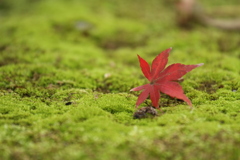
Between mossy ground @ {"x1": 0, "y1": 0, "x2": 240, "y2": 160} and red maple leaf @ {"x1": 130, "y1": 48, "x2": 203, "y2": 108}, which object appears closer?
mossy ground @ {"x1": 0, "y1": 0, "x2": 240, "y2": 160}

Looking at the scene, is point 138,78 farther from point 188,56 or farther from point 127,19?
point 127,19

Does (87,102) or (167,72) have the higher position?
(167,72)

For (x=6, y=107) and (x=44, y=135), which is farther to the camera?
(x=6, y=107)

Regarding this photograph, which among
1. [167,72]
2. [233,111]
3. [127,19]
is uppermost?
[127,19]

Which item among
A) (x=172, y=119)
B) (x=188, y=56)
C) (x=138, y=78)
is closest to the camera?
(x=172, y=119)

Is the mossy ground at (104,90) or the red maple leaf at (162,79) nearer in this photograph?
the mossy ground at (104,90)

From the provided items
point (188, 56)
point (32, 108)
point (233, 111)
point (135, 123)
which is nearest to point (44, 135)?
point (32, 108)

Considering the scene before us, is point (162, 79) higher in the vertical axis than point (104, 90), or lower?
higher

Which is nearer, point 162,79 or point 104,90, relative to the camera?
point 162,79
